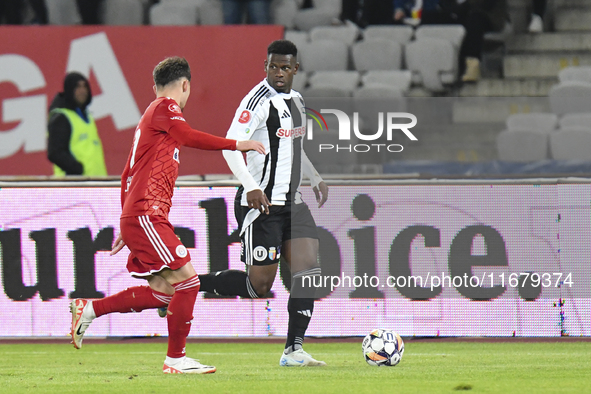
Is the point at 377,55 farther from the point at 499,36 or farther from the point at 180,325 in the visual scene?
the point at 180,325

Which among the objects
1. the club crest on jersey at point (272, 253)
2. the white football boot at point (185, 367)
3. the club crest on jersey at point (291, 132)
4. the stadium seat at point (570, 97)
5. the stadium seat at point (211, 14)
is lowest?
the white football boot at point (185, 367)

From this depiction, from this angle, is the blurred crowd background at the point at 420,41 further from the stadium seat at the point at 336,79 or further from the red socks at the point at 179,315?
the red socks at the point at 179,315

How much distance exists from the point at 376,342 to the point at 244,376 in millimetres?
894

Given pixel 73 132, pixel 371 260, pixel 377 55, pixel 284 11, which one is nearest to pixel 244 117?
pixel 371 260

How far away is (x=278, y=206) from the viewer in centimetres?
544

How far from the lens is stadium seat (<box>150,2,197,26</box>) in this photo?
1130 cm

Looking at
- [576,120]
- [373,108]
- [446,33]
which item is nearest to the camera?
[373,108]

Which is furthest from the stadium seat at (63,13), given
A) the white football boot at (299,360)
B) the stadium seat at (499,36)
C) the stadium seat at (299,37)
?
the white football boot at (299,360)

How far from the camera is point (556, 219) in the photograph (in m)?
6.76

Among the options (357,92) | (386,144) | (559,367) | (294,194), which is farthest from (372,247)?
(357,92)

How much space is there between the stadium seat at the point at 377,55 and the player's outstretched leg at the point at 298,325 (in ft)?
20.4

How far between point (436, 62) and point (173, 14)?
3221 millimetres

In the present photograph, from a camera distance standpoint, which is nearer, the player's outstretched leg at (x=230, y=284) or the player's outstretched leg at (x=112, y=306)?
the player's outstretched leg at (x=112, y=306)

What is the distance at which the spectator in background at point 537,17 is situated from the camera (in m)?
11.8
